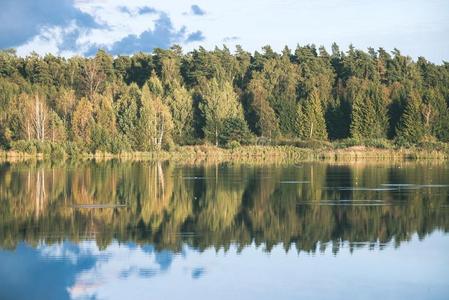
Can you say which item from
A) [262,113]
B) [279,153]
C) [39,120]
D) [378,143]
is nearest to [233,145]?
[279,153]

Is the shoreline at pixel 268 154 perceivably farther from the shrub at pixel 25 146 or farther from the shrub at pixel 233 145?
the shrub at pixel 233 145

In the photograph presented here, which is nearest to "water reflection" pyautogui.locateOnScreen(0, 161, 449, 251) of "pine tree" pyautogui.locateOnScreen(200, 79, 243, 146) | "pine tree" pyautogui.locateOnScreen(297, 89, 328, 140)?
"pine tree" pyautogui.locateOnScreen(200, 79, 243, 146)

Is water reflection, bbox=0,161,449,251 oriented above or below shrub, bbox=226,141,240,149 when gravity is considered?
below

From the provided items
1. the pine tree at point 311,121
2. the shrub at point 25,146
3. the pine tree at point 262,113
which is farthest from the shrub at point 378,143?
the shrub at point 25,146

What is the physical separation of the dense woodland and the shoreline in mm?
1151

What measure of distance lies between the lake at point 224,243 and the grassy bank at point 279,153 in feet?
129

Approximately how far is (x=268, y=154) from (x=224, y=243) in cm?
5719

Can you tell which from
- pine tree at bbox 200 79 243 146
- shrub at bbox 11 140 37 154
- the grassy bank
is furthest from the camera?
pine tree at bbox 200 79 243 146

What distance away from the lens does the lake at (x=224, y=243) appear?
13992mm

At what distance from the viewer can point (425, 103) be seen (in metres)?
82.0

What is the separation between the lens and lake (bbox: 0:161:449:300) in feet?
45.9

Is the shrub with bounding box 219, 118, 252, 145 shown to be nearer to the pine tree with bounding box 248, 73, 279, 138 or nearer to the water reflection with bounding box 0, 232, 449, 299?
the pine tree with bounding box 248, 73, 279, 138

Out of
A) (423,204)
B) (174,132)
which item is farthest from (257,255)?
(174,132)

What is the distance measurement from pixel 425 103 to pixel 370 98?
5.96 m
